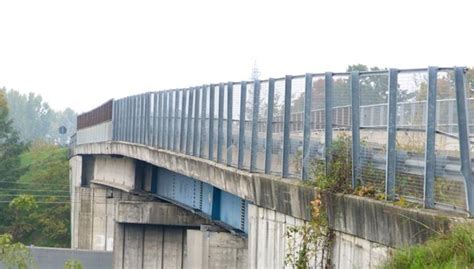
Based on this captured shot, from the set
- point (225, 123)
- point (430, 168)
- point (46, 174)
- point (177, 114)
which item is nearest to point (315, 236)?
point (430, 168)

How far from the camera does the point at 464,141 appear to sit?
425 inches

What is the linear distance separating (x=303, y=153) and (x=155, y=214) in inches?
873

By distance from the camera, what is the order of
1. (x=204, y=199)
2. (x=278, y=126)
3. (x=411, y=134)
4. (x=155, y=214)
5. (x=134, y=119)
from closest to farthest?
1. (x=411, y=134)
2. (x=278, y=126)
3. (x=204, y=199)
4. (x=134, y=119)
5. (x=155, y=214)

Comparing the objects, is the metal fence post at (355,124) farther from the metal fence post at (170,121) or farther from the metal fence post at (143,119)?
the metal fence post at (143,119)

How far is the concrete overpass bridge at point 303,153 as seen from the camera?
11.3m

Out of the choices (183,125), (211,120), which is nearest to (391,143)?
(211,120)

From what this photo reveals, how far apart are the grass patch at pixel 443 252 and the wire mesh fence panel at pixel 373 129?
255 cm

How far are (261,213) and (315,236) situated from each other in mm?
3106

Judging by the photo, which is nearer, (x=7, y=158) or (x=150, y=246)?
(x=150, y=246)

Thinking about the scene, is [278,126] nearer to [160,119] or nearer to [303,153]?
[303,153]

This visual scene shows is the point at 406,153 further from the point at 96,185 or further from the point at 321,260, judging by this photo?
the point at 96,185

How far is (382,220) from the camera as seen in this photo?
11.5 metres

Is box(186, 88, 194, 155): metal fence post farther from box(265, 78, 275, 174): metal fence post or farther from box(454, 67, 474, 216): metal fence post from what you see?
box(454, 67, 474, 216): metal fence post

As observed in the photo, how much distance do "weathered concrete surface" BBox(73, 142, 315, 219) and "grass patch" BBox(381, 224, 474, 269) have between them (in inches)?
153
